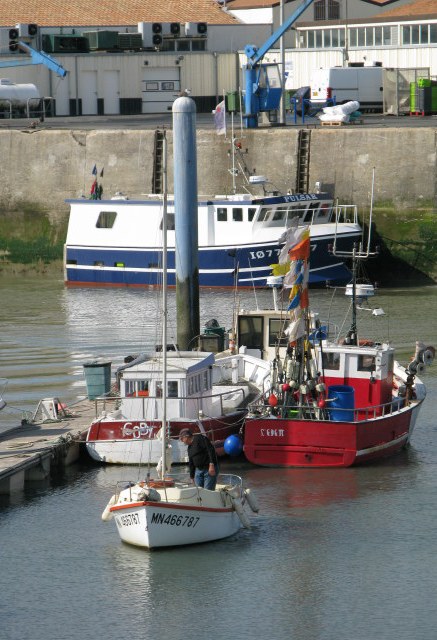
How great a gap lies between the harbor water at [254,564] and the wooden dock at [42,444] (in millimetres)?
229

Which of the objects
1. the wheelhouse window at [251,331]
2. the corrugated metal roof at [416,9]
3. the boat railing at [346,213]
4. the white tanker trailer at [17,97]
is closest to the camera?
the wheelhouse window at [251,331]

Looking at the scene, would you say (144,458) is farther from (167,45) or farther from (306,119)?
(167,45)

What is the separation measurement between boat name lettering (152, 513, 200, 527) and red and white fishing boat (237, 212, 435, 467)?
12.3 ft

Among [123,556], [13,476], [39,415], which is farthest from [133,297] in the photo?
[123,556]

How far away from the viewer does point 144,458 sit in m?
21.8

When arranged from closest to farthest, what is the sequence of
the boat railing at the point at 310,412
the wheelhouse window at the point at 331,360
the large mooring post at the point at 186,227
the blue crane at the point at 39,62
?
the boat railing at the point at 310,412 → the wheelhouse window at the point at 331,360 → the large mooring post at the point at 186,227 → the blue crane at the point at 39,62

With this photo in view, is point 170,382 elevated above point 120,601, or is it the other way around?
point 170,382

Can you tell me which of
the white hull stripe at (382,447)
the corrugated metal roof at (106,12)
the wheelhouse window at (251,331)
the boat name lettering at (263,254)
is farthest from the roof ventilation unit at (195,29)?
the white hull stripe at (382,447)

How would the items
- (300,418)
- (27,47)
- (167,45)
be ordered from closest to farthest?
1. (300,418)
2. (27,47)
3. (167,45)

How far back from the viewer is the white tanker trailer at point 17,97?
53.1 m

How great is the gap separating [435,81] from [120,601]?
36.2 meters

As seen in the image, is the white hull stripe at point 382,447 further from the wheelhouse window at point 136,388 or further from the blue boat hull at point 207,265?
the blue boat hull at point 207,265

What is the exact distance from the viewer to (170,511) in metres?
17.9

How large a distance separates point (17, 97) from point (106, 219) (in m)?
13.3
